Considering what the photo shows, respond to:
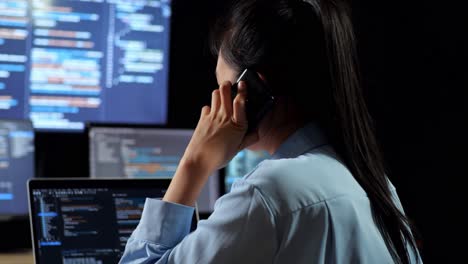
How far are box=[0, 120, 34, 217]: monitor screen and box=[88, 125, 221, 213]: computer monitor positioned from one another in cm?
18

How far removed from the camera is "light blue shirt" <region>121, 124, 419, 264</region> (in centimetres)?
98

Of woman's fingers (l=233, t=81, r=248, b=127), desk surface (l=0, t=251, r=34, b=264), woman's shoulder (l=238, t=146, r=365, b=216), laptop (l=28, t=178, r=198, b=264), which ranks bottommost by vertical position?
desk surface (l=0, t=251, r=34, b=264)

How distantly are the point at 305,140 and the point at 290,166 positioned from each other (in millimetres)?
121

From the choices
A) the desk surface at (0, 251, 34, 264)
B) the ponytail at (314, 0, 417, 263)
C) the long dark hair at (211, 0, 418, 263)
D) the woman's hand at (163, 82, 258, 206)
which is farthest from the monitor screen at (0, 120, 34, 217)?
the ponytail at (314, 0, 417, 263)

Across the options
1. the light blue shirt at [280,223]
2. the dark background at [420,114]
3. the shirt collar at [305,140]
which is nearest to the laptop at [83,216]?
the light blue shirt at [280,223]

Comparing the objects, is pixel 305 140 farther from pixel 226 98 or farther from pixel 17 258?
pixel 17 258

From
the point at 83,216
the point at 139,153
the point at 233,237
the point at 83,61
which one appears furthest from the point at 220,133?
the point at 83,61

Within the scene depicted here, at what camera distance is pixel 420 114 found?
8.53 feet

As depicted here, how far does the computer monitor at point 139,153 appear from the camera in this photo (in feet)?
6.71

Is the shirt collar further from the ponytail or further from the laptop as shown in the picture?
the laptop

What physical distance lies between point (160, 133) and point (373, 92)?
96 cm

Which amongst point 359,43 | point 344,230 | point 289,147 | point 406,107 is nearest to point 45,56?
point 359,43

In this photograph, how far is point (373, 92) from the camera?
267 cm

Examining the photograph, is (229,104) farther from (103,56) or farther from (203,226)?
(103,56)
